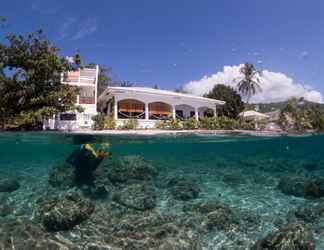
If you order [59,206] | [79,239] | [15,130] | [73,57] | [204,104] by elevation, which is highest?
[73,57]

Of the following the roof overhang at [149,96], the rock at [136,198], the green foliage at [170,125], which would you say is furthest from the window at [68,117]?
the rock at [136,198]

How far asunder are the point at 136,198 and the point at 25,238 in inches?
181

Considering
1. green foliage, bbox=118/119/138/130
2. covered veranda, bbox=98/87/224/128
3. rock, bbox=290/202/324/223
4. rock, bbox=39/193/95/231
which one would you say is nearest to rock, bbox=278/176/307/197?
rock, bbox=290/202/324/223

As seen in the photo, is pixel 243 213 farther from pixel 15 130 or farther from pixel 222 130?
pixel 15 130

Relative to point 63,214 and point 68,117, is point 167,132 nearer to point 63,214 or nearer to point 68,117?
point 68,117

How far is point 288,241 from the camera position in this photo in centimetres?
753

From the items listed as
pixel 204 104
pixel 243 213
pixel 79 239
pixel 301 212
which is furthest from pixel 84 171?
pixel 204 104

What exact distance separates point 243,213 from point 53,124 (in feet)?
55.9

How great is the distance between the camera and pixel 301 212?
1043 centimetres

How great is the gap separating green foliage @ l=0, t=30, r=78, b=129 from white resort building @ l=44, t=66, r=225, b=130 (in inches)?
173

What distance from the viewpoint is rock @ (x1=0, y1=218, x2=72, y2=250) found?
7707mm

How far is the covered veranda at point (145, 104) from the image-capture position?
2514 cm

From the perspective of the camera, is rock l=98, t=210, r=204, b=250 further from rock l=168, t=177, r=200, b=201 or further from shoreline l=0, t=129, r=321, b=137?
shoreline l=0, t=129, r=321, b=137

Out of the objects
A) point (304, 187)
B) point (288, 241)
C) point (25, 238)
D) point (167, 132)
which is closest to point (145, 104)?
point (167, 132)
